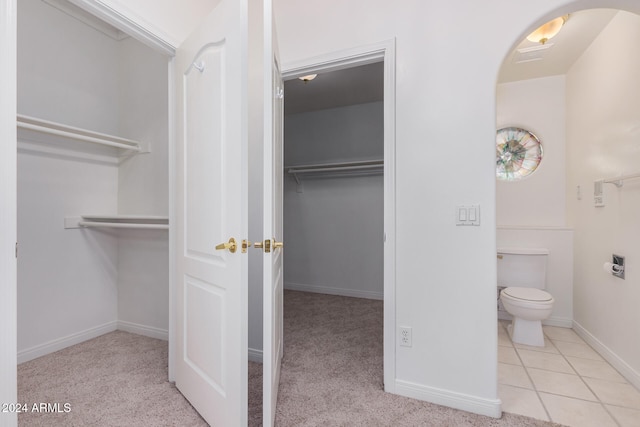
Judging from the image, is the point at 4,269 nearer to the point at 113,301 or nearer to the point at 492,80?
the point at 113,301

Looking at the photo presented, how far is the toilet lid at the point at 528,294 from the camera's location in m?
2.42

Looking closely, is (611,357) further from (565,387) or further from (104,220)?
(104,220)

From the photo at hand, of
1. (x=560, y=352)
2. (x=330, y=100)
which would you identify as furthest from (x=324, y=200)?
(x=560, y=352)

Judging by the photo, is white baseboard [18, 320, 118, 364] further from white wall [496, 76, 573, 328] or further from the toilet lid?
white wall [496, 76, 573, 328]

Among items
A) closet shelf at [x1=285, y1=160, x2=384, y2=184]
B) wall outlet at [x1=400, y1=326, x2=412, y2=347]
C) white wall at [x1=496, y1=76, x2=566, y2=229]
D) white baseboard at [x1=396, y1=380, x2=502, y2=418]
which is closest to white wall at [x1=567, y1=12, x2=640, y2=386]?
white wall at [x1=496, y1=76, x2=566, y2=229]

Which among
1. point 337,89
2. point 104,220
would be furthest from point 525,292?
point 104,220

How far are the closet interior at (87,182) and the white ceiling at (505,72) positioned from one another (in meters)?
1.65

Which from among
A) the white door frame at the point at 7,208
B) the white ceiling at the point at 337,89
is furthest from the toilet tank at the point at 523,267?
the white door frame at the point at 7,208

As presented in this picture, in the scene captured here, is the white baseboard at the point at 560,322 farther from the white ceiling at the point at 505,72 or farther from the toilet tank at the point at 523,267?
the white ceiling at the point at 505,72

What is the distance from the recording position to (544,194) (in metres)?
3.02

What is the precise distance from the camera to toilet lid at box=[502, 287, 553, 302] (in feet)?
7.94

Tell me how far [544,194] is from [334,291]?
2645mm

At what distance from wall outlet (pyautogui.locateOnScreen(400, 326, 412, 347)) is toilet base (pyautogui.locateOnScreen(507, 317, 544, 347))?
54.2 inches

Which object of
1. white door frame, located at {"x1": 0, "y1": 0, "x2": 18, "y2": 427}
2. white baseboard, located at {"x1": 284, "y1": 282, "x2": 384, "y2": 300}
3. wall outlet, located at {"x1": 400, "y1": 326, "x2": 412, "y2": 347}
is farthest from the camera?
white baseboard, located at {"x1": 284, "y1": 282, "x2": 384, "y2": 300}
